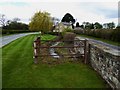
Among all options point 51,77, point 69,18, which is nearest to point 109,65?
point 51,77

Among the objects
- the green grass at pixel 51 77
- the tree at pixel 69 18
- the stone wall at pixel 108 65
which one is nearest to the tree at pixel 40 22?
the green grass at pixel 51 77

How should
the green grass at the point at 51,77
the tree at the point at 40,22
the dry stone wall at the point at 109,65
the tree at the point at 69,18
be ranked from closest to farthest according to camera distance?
1. the dry stone wall at the point at 109,65
2. the green grass at the point at 51,77
3. the tree at the point at 40,22
4. the tree at the point at 69,18

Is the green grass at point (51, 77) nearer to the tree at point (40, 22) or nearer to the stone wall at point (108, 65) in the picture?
the stone wall at point (108, 65)

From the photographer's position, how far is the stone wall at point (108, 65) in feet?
20.4

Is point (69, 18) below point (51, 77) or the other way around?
the other way around

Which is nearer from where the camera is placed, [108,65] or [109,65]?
[109,65]

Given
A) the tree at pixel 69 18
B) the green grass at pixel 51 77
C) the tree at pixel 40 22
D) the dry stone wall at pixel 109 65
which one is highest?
the tree at pixel 69 18

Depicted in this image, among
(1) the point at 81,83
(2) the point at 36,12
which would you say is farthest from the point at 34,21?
(1) the point at 81,83

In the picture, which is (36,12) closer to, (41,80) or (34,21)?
(34,21)

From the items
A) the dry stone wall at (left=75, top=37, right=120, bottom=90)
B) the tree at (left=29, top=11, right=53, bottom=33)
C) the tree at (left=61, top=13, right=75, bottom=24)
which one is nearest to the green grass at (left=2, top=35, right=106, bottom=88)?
the dry stone wall at (left=75, top=37, right=120, bottom=90)

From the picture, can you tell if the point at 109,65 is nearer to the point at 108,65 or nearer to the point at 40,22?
the point at 108,65

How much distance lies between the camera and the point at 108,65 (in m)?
7.10

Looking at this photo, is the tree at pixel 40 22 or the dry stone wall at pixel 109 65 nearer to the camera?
the dry stone wall at pixel 109 65

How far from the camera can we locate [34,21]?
55875 millimetres
